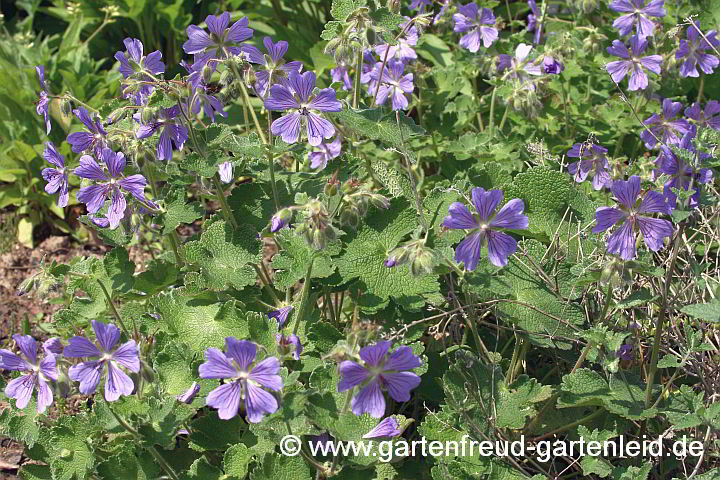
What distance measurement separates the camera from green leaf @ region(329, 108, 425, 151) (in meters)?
2.23

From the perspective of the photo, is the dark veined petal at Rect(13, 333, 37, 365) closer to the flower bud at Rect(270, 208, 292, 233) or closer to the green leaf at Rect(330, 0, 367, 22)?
the flower bud at Rect(270, 208, 292, 233)

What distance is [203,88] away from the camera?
235 centimetres

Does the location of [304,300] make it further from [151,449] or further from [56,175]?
[56,175]

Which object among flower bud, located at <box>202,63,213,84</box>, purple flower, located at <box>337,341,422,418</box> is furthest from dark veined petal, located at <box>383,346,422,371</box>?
flower bud, located at <box>202,63,213,84</box>

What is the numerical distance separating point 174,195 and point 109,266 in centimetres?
31

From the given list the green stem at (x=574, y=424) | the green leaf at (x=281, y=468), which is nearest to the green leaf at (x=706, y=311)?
the green stem at (x=574, y=424)

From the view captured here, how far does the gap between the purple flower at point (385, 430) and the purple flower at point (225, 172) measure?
33.3 inches

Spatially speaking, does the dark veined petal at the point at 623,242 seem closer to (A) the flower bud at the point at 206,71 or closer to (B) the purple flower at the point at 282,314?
(B) the purple flower at the point at 282,314

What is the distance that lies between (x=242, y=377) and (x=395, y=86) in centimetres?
152

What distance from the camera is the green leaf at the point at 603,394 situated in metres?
2.03

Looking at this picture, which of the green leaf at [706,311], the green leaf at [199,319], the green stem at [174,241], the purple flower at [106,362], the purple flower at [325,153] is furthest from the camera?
the purple flower at [325,153]

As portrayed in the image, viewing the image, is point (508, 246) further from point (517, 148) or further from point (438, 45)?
point (438, 45)

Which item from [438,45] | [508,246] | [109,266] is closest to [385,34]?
[508,246]

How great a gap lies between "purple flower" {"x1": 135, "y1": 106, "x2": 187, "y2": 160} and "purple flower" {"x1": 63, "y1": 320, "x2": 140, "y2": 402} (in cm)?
61
